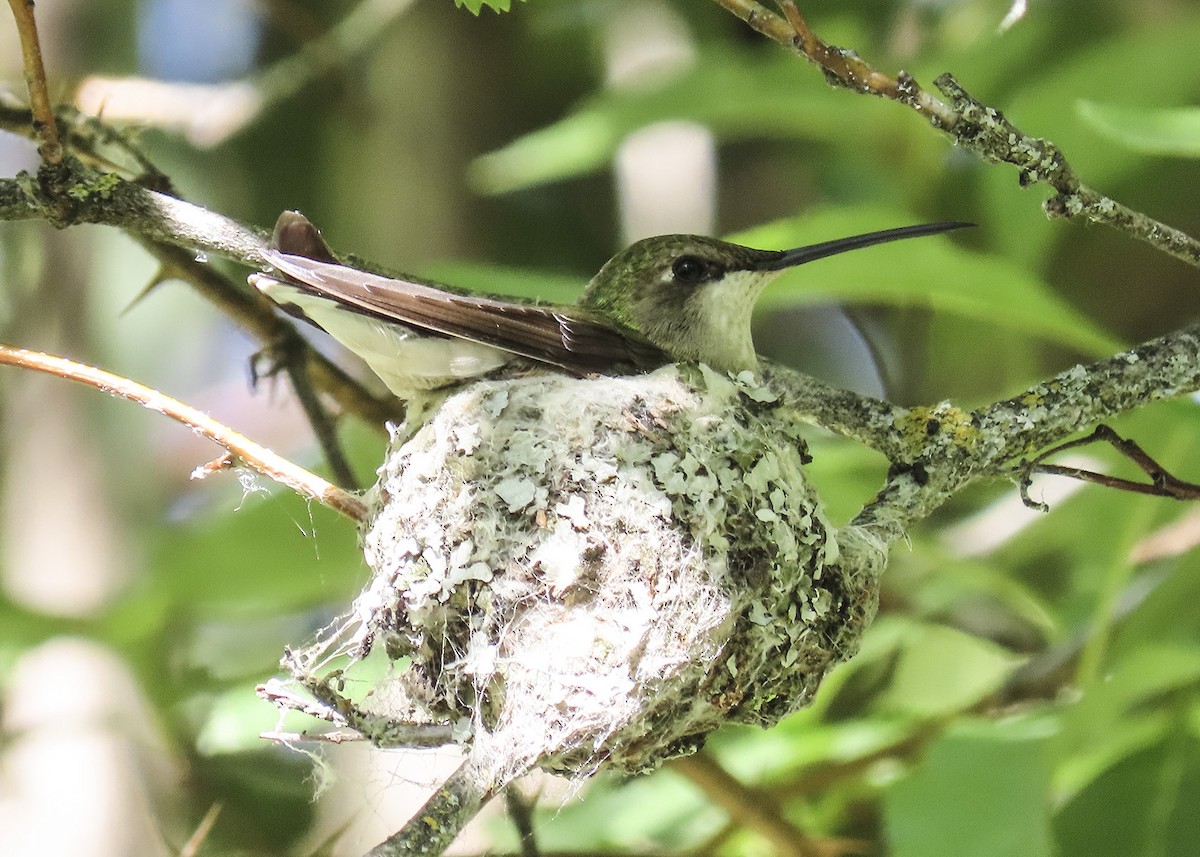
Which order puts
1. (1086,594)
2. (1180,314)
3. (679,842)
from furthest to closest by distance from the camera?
(1180,314) < (679,842) < (1086,594)

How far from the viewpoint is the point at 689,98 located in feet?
10.9

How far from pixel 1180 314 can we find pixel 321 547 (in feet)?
11.1

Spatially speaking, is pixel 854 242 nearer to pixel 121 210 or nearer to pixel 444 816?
pixel 121 210

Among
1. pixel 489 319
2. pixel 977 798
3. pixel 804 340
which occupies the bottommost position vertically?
pixel 977 798

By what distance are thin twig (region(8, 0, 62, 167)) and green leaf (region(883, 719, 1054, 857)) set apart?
1.72m

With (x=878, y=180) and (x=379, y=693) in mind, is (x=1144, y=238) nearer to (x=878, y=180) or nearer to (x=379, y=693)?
(x=379, y=693)

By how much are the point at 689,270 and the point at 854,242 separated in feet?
1.48

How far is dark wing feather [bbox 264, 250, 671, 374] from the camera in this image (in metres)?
1.91

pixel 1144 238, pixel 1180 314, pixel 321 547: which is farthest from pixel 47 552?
pixel 1180 314

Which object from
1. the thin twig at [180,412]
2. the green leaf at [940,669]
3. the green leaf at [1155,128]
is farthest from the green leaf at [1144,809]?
the thin twig at [180,412]

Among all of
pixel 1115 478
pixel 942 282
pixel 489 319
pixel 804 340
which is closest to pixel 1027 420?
pixel 1115 478

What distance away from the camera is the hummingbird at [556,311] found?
1970 millimetres

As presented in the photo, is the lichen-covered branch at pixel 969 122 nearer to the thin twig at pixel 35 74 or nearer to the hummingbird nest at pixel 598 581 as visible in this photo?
the hummingbird nest at pixel 598 581

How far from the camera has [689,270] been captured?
9.35 ft
